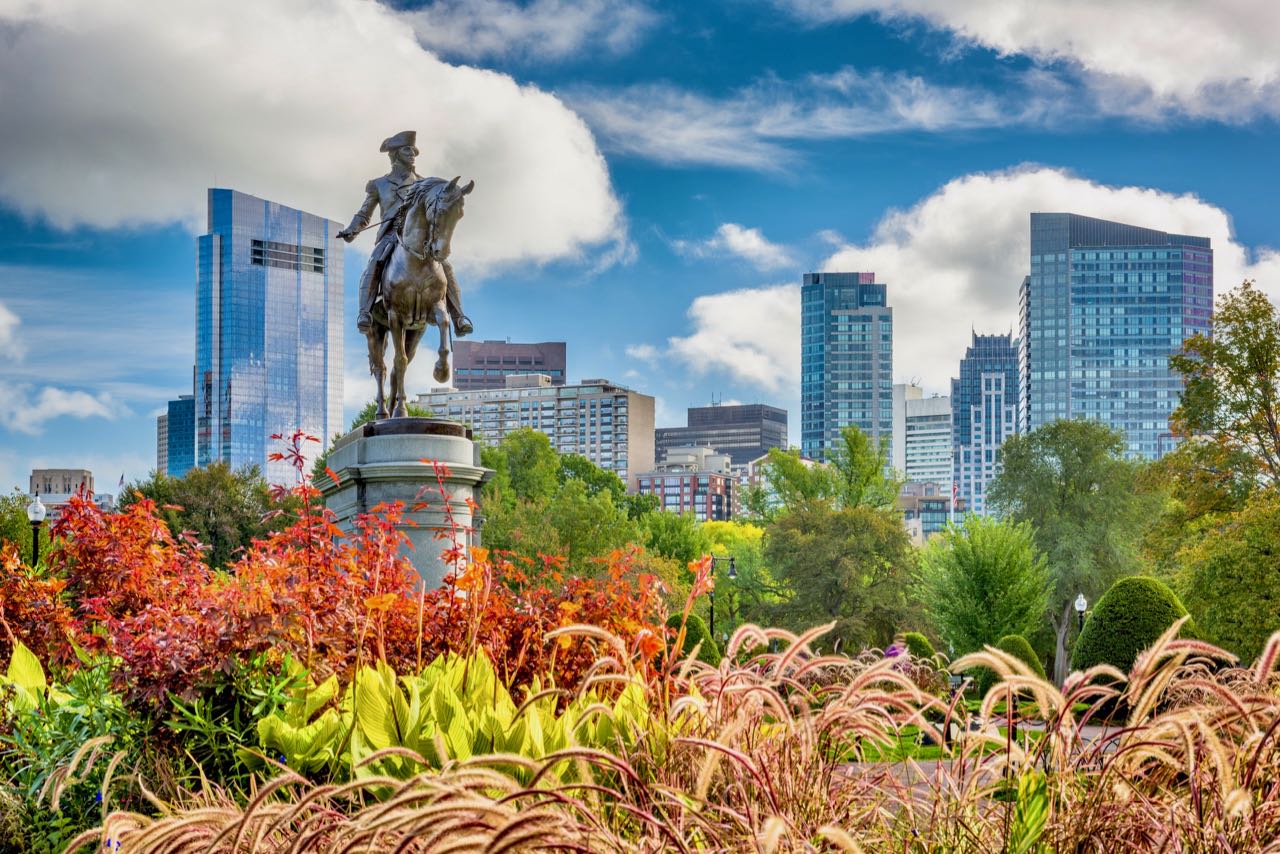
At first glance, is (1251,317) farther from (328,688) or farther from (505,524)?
(328,688)

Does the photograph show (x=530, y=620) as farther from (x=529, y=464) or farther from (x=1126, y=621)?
(x=529, y=464)

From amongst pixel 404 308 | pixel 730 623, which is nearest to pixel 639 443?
pixel 730 623

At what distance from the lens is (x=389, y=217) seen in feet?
53.2

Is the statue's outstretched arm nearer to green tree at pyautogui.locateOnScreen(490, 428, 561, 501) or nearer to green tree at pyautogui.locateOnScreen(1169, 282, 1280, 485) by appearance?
green tree at pyautogui.locateOnScreen(1169, 282, 1280, 485)

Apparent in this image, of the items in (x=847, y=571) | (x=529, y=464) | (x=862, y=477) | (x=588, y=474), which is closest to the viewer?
(x=847, y=571)

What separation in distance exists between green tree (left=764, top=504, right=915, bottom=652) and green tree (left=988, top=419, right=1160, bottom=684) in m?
11.7

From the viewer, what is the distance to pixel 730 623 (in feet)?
155

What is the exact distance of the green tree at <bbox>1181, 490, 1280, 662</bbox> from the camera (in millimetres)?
25625

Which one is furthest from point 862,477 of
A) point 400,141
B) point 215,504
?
point 400,141

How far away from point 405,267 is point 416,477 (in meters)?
2.62

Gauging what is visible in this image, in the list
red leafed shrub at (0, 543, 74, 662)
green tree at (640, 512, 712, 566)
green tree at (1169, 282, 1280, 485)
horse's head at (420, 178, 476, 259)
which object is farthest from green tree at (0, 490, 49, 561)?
green tree at (1169, 282, 1280, 485)

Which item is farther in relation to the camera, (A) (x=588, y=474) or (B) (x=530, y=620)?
(A) (x=588, y=474)

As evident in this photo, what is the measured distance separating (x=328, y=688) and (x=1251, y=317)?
3555 centimetres

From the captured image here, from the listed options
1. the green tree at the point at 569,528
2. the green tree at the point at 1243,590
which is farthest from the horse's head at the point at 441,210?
the green tree at the point at 569,528
